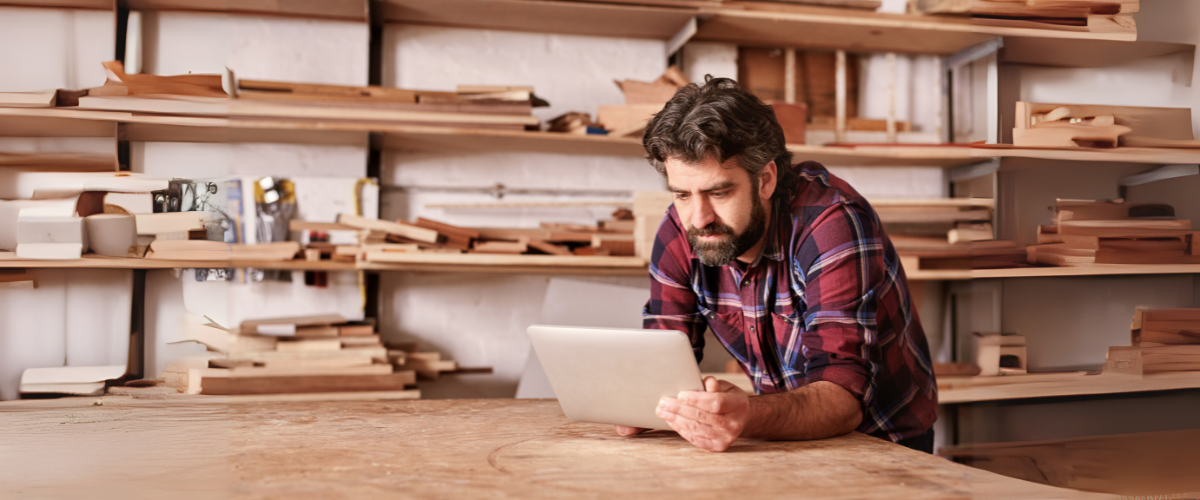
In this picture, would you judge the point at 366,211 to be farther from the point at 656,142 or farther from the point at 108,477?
the point at 108,477

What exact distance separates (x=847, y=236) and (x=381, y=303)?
6.05 ft

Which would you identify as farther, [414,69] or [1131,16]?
[414,69]

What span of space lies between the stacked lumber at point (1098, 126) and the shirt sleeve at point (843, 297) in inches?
12.3

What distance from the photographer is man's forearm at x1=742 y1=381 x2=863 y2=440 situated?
1091mm

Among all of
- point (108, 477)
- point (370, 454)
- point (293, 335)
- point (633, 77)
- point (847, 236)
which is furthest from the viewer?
point (633, 77)

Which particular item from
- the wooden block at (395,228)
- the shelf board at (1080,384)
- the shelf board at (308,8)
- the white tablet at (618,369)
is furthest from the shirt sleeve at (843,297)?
the shelf board at (308,8)

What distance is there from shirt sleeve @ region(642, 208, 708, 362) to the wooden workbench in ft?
1.42

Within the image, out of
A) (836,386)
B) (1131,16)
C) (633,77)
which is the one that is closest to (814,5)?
(633,77)

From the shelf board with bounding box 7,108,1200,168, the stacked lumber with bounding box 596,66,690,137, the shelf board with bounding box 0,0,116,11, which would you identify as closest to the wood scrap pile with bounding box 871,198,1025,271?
the shelf board with bounding box 7,108,1200,168

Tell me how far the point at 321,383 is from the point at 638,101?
4.64 feet

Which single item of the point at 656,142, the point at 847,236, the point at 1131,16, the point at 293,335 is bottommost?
the point at 293,335

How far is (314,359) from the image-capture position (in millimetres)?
2309

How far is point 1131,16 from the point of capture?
1052 mm

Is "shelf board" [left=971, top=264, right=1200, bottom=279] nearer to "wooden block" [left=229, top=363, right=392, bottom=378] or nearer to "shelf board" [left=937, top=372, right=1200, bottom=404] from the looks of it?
"shelf board" [left=937, top=372, right=1200, bottom=404]
